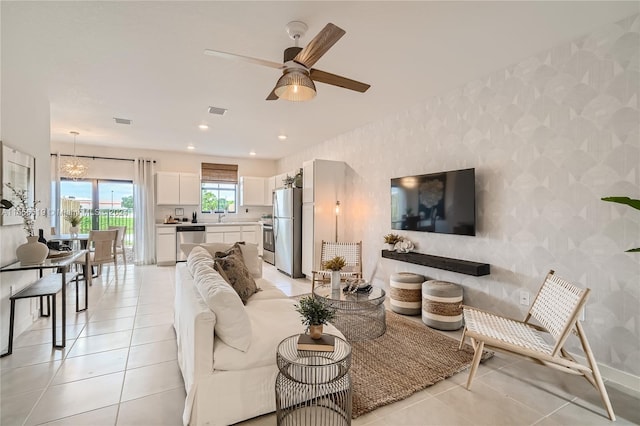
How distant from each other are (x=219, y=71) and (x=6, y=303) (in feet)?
9.80

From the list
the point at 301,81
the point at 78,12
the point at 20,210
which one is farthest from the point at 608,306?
the point at 20,210

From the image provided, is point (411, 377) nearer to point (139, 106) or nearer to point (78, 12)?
point (78, 12)

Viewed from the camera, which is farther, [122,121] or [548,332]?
Answer: [122,121]

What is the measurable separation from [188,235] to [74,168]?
251 cm

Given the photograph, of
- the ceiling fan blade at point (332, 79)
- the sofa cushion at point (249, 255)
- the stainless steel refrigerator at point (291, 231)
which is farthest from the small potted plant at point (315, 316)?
the stainless steel refrigerator at point (291, 231)

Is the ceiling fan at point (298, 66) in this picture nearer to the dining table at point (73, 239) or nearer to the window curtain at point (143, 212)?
the dining table at point (73, 239)

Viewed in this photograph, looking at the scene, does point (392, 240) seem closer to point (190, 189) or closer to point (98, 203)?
point (190, 189)

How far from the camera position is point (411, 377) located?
2.29 meters

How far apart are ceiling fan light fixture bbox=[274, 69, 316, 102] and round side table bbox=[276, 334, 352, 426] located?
1850mm

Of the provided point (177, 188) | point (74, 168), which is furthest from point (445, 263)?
point (74, 168)

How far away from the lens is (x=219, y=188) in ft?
26.3

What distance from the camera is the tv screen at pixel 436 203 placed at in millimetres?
3244

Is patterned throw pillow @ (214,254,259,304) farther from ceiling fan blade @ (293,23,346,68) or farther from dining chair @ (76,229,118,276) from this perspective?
dining chair @ (76,229,118,276)

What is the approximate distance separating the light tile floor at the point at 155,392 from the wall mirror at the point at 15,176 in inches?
39.3
